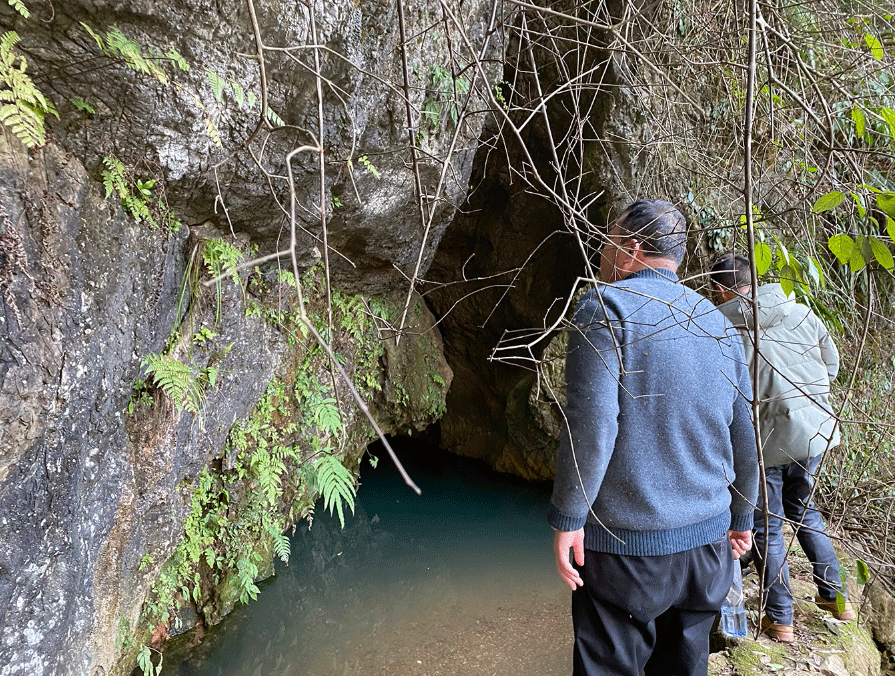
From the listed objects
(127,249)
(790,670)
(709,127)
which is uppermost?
(709,127)

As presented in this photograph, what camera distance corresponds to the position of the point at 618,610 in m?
2.07

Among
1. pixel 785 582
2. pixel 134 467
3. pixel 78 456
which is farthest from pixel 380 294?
pixel 785 582

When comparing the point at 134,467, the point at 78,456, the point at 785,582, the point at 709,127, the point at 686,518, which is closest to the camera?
the point at 686,518

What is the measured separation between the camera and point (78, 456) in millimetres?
2746

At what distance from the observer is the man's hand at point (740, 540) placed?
237cm

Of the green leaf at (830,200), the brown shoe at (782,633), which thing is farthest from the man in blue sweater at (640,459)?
the brown shoe at (782,633)

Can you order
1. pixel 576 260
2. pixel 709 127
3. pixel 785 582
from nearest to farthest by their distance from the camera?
1. pixel 785 582
2. pixel 709 127
3. pixel 576 260

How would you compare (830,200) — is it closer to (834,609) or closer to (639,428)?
(639,428)

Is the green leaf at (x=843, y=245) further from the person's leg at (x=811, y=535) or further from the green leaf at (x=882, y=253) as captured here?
the person's leg at (x=811, y=535)

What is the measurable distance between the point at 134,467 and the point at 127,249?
47.9 inches

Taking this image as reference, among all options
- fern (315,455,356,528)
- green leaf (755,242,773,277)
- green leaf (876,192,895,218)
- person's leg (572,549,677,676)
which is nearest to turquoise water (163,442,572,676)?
fern (315,455,356,528)

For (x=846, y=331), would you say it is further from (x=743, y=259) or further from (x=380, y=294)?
(x=380, y=294)

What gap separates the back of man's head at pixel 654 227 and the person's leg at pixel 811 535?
175cm

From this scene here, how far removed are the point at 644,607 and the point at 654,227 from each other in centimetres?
133
